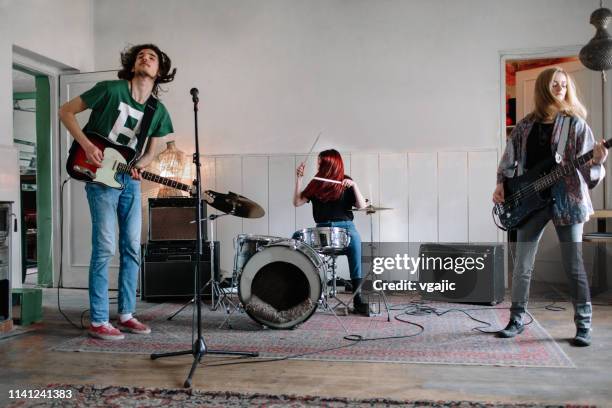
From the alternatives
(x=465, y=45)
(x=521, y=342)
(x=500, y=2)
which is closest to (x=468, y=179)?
(x=465, y=45)

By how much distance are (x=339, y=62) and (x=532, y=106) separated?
2080mm

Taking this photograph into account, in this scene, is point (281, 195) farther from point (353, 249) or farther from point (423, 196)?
point (353, 249)

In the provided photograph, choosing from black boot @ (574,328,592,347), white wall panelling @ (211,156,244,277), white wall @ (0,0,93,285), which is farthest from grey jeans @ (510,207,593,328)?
white wall @ (0,0,93,285)

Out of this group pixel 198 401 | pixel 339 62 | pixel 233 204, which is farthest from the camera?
pixel 339 62

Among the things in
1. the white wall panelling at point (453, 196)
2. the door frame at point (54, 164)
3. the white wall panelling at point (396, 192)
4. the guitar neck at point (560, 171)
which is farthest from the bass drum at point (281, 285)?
the door frame at point (54, 164)

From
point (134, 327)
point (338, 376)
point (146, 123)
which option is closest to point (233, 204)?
point (146, 123)

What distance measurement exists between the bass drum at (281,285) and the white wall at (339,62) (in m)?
2.09

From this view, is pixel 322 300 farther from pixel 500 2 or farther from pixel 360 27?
pixel 500 2

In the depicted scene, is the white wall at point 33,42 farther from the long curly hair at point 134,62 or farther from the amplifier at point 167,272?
the long curly hair at point 134,62

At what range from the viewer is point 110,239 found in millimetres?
3170

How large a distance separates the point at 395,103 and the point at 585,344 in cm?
283

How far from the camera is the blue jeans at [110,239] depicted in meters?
3.13

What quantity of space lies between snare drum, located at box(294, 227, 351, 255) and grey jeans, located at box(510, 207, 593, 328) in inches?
42.9

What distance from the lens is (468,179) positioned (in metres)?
5.03
